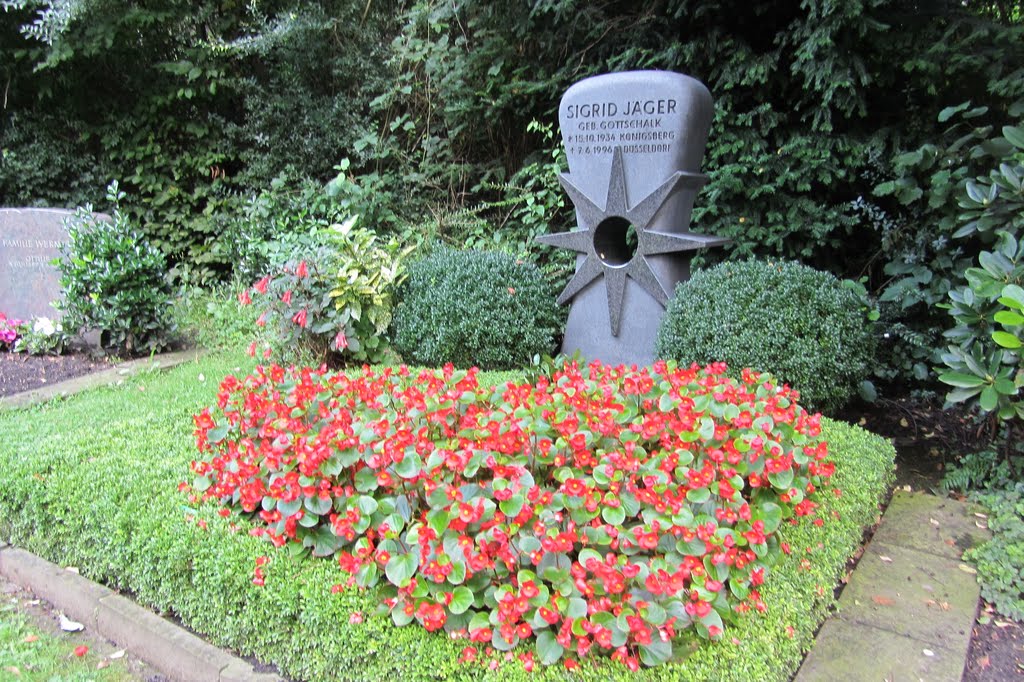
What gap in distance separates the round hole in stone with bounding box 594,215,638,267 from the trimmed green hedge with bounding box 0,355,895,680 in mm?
1999

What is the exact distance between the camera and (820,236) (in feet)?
17.4

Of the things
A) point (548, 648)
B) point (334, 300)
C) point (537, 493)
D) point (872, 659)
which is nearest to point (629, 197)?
point (334, 300)

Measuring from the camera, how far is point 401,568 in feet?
6.59

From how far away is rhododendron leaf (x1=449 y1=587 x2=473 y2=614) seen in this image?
1.90 m

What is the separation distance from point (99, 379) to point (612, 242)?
3665 millimetres

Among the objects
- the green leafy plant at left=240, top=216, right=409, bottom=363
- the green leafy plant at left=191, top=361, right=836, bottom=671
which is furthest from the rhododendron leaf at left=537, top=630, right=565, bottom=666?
the green leafy plant at left=240, top=216, right=409, bottom=363

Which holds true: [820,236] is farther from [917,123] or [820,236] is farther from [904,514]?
[904,514]

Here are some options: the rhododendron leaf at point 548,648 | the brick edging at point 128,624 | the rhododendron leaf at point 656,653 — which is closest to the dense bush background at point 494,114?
the rhododendron leaf at point 656,653

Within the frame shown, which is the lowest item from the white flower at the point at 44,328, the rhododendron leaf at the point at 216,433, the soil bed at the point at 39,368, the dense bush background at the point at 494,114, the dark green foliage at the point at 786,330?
the soil bed at the point at 39,368

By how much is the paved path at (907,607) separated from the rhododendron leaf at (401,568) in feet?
3.82

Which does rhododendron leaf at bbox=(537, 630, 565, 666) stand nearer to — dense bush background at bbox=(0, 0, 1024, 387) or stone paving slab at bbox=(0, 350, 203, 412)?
dense bush background at bbox=(0, 0, 1024, 387)

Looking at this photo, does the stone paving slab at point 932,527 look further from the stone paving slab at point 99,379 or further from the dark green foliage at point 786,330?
the stone paving slab at point 99,379

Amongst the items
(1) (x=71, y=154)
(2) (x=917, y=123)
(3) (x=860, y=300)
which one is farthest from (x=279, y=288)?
(1) (x=71, y=154)

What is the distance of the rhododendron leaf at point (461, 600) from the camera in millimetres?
1902
